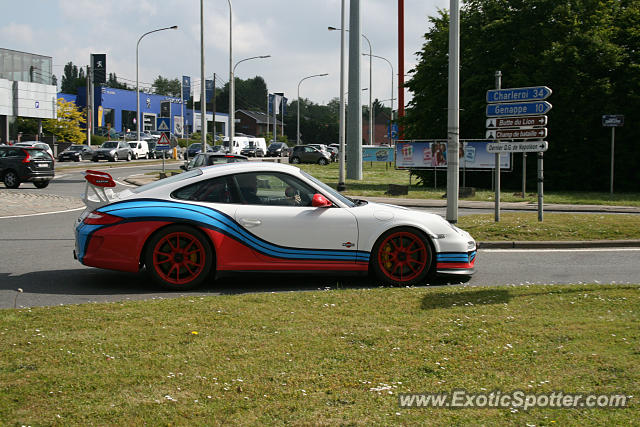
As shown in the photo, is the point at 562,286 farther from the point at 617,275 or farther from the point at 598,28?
the point at 598,28

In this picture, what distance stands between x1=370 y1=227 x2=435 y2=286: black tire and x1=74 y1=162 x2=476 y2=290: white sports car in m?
0.01

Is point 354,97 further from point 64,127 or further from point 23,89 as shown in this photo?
point 64,127

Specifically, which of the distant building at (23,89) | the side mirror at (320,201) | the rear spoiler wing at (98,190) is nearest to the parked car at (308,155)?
the distant building at (23,89)

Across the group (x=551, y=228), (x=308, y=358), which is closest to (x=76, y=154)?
(x=551, y=228)

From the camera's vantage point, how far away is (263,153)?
76.1m

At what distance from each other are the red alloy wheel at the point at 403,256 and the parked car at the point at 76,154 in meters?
58.3

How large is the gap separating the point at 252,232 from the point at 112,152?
186 feet

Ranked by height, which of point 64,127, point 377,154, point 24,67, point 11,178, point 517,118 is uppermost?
point 24,67

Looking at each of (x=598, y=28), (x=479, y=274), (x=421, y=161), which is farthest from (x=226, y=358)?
(x=598, y=28)

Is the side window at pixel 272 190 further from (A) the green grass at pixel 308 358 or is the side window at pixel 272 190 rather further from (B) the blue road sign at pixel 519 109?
(B) the blue road sign at pixel 519 109

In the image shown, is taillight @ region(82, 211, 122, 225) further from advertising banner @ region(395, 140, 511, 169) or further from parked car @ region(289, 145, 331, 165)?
parked car @ region(289, 145, 331, 165)

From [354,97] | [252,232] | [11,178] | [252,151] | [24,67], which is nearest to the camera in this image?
[252,232]

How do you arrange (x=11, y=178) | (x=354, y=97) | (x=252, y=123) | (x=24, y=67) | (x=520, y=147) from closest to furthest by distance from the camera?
(x=520, y=147), (x=11, y=178), (x=354, y=97), (x=24, y=67), (x=252, y=123)

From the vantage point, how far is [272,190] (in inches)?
337
